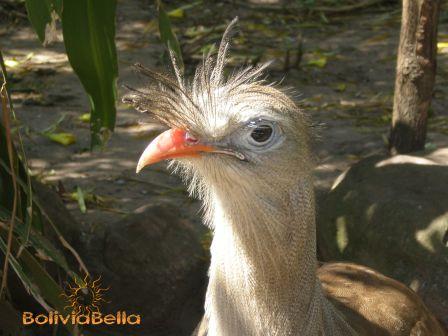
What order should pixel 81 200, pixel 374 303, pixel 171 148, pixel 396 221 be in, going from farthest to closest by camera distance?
pixel 81 200, pixel 396 221, pixel 374 303, pixel 171 148

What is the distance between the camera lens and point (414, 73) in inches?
154

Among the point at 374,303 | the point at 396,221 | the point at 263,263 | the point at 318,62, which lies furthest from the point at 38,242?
the point at 318,62

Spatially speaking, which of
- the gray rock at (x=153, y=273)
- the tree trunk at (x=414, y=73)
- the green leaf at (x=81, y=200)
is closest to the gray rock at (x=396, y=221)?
the tree trunk at (x=414, y=73)

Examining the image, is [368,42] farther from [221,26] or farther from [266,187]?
[266,187]

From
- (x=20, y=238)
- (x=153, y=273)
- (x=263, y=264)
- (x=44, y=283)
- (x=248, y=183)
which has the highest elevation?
(x=248, y=183)

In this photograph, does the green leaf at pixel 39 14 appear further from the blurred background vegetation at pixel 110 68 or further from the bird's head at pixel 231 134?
the bird's head at pixel 231 134

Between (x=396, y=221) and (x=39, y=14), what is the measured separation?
1.86 metres

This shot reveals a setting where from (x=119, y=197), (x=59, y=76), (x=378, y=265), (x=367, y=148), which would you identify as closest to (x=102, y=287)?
(x=119, y=197)

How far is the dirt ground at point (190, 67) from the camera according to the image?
15.1 feet

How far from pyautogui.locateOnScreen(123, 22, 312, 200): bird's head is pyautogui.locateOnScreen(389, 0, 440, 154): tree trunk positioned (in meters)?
1.86

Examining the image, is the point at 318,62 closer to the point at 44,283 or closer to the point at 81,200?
the point at 81,200

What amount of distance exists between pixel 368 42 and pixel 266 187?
4790 millimetres

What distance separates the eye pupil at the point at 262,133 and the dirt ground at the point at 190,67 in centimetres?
201

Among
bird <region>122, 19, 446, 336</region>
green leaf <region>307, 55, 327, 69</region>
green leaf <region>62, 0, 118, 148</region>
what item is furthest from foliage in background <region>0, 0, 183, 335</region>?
green leaf <region>307, 55, 327, 69</region>
